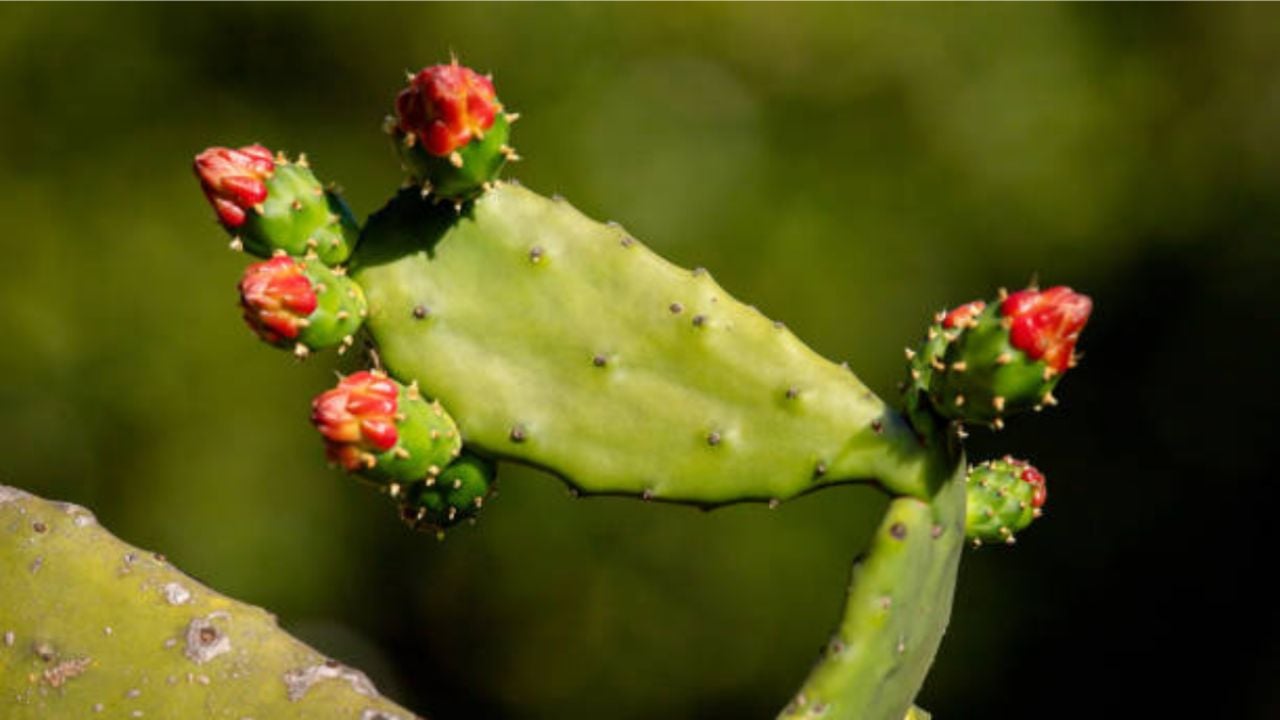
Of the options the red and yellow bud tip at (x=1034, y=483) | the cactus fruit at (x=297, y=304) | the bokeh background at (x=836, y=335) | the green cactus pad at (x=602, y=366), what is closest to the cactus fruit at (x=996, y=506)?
the red and yellow bud tip at (x=1034, y=483)

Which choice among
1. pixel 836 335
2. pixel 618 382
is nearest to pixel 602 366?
pixel 618 382

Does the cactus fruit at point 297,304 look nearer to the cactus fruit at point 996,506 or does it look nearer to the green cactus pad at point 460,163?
the green cactus pad at point 460,163

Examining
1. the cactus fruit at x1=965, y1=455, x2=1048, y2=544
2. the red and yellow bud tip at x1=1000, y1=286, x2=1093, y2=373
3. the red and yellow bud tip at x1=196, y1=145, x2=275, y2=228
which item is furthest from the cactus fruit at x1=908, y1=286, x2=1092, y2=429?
the red and yellow bud tip at x1=196, y1=145, x2=275, y2=228

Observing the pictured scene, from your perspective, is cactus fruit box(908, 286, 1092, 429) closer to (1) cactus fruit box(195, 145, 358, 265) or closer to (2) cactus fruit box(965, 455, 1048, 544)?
(2) cactus fruit box(965, 455, 1048, 544)

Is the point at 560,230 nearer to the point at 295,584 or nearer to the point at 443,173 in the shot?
the point at 443,173

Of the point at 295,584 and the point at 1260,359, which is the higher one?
the point at 1260,359

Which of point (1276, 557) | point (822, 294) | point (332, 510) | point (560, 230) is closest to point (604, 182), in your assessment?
point (822, 294)

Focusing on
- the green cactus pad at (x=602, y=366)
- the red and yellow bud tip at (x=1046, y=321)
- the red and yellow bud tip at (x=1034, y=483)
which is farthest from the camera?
the red and yellow bud tip at (x=1034, y=483)

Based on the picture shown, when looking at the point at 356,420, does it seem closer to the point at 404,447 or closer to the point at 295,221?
the point at 404,447
